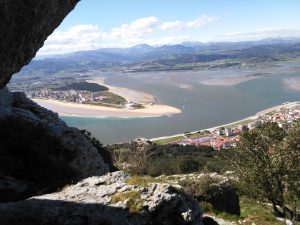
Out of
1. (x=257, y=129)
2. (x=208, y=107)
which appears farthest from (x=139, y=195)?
(x=208, y=107)

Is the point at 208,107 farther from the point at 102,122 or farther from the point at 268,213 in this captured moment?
the point at 268,213

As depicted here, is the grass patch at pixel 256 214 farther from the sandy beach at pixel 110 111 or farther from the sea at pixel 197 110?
the sandy beach at pixel 110 111

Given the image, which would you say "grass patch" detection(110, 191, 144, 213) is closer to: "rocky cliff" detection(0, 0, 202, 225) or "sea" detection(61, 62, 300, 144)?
"rocky cliff" detection(0, 0, 202, 225)

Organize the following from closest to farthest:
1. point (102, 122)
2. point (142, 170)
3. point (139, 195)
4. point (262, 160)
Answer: point (139, 195), point (262, 160), point (142, 170), point (102, 122)

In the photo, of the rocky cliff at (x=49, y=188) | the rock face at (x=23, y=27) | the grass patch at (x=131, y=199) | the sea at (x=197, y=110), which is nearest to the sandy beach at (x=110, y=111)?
the sea at (x=197, y=110)

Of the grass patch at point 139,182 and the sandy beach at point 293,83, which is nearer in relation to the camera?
the grass patch at point 139,182

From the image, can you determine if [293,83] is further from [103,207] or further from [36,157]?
[103,207]
